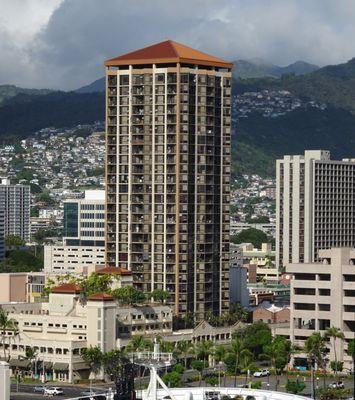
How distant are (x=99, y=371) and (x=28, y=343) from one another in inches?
370

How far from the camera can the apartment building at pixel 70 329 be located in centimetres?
17012

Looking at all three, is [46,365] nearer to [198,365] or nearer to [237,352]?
[198,365]

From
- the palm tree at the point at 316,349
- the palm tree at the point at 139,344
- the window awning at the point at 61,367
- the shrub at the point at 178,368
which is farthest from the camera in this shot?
the window awning at the point at 61,367

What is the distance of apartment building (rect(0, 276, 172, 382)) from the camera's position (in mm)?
170125

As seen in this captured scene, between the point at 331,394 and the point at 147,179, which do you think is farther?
the point at 147,179

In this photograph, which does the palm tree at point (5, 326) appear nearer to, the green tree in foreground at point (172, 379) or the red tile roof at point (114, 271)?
the red tile roof at point (114, 271)

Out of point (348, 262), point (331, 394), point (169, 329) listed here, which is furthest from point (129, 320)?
point (331, 394)

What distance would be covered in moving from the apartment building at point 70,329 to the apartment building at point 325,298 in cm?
1617

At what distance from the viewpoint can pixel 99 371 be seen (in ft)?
558

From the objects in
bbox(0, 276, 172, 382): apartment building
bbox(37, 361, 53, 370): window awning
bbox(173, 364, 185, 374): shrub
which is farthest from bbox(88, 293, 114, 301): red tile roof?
bbox(173, 364, 185, 374): shrub

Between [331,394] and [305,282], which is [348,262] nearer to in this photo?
[305,282]

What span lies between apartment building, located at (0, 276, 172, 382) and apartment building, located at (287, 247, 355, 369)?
637 inches

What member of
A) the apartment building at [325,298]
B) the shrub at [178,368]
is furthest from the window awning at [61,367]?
the apartment building at [325,298]

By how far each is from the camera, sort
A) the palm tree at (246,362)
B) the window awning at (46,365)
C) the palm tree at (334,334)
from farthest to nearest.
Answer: the window awning at (46,365)
the palm tree at (334,334)
the palm tree at (246,362)
